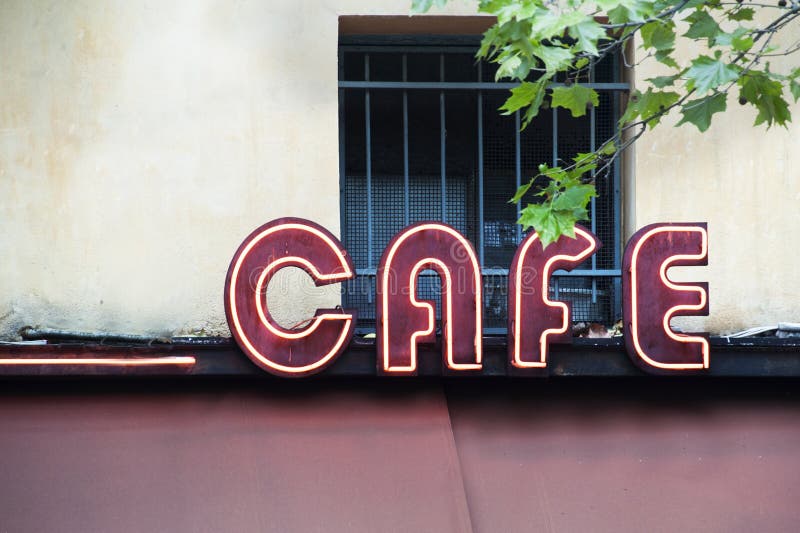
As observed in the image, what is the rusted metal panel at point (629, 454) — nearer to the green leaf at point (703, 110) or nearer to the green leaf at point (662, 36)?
the green leaf at point (703, 110)

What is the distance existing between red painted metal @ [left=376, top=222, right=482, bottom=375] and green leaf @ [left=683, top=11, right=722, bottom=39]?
2011mm

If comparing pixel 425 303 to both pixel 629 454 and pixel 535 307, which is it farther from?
pixel 629 454

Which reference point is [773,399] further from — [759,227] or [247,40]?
[247,40]

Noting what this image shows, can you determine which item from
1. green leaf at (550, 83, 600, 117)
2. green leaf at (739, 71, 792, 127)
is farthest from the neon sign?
green leaf at (739, 71, 792, 127)

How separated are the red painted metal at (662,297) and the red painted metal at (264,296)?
1944 millimetres

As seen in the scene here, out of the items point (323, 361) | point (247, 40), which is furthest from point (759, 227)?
point (247, 40)

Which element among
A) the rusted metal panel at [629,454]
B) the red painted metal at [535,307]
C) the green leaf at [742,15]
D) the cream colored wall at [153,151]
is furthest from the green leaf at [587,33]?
the rusted metal panel at [629,454]

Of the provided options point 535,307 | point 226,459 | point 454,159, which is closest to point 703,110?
point 535,307

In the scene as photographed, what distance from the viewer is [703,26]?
5605mm

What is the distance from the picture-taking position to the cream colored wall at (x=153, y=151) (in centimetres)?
706

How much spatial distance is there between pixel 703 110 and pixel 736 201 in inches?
74.7

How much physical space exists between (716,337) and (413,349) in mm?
2185

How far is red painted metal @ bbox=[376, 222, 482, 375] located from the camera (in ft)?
21.6

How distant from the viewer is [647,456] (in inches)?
274
